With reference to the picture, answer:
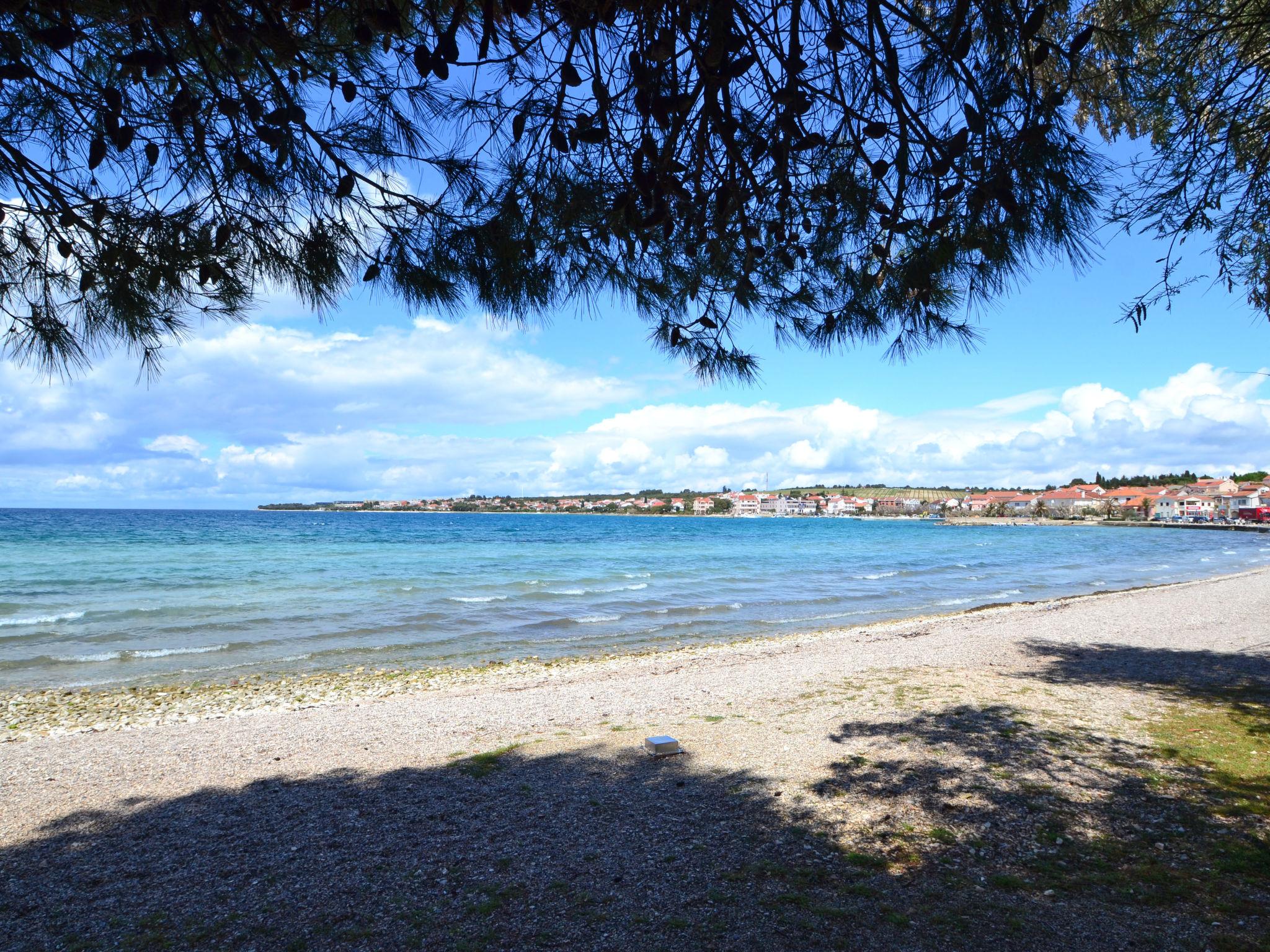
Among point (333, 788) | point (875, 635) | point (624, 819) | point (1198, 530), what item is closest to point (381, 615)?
point (875, 635)

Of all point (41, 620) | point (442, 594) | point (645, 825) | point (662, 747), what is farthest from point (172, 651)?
point (645, 825)

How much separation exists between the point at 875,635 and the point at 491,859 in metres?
10.1

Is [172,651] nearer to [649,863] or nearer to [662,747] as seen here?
[662,747]

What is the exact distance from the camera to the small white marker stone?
17.1 feet

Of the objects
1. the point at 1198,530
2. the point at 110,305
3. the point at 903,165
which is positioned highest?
the point at 903,165

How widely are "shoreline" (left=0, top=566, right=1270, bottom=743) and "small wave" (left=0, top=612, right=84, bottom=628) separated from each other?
19.0 feet

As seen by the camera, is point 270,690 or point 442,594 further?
point 442,594

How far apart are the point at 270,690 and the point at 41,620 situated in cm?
863

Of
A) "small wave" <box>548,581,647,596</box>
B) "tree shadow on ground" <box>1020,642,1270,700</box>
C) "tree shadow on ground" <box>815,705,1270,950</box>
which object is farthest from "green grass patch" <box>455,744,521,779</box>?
"small wave" <box>548,581,647,596</box>

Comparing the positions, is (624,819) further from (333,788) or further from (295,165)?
(295,165)

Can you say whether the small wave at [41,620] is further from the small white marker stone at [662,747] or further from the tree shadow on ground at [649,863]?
Result: the small white marker stone at [662,747]

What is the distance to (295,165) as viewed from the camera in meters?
3.21

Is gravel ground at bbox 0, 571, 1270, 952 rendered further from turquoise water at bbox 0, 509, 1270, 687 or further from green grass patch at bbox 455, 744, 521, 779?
turquoise water at bbox 0, 509, 1270, 687

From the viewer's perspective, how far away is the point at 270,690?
931 centimetres
